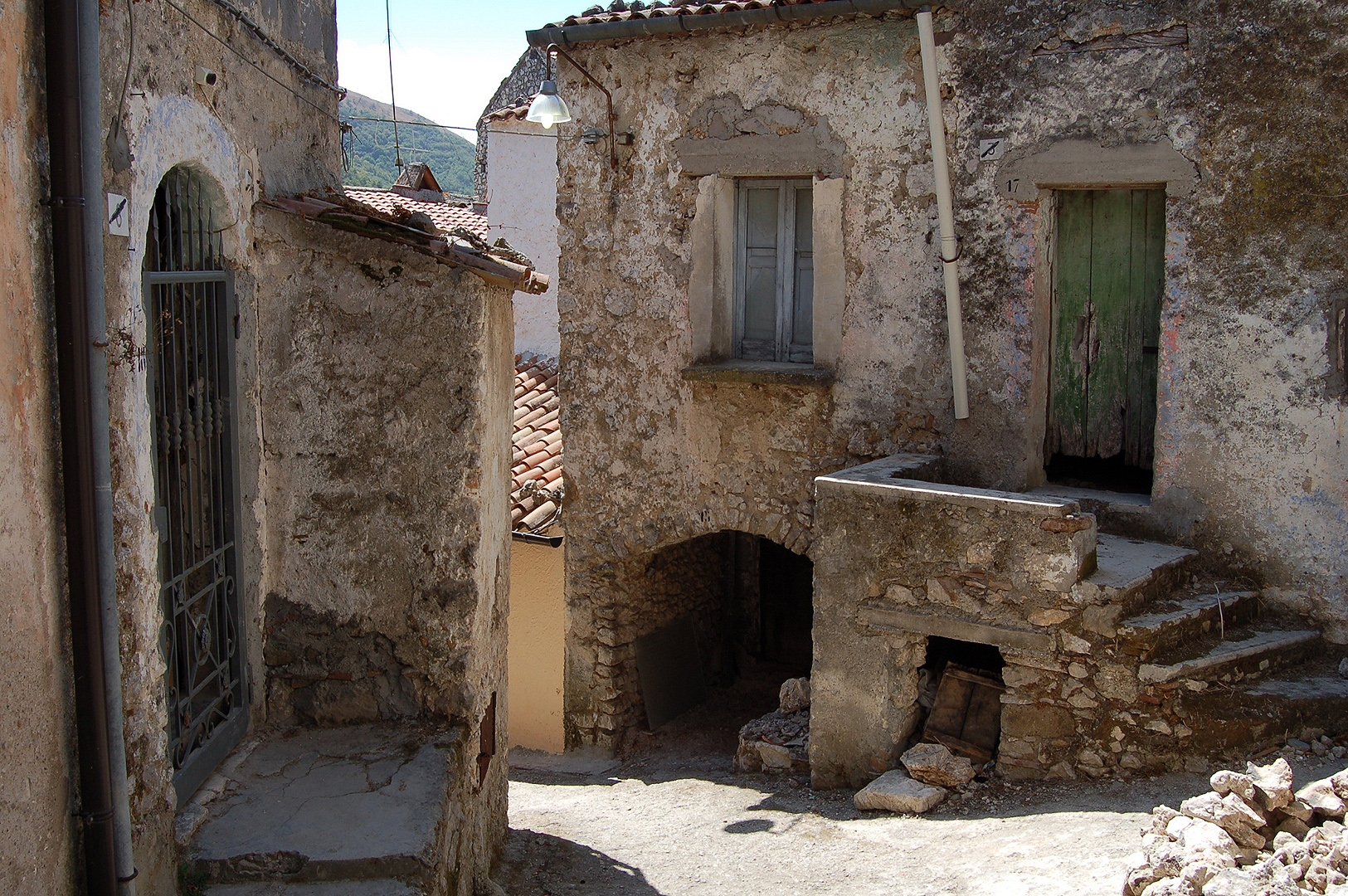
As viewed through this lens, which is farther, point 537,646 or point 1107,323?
point 537,646

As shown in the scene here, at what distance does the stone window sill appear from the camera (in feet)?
25.3

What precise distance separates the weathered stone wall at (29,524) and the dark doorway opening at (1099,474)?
611 centimetres

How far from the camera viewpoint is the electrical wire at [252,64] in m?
3.69

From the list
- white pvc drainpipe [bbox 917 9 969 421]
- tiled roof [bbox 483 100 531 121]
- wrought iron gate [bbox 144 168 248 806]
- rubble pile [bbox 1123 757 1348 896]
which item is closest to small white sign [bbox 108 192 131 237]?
wrought iron gate [bbox 144 168 248 806]

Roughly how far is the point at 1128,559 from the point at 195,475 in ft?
15.7

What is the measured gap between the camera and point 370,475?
4551 millimetres

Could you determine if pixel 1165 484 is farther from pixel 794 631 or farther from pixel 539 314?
pixel 539 314

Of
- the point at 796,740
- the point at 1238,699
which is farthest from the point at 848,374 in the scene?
the point at 1238,699

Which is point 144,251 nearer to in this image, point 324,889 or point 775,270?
point 324,889

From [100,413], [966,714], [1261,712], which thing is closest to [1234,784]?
[1261,712]

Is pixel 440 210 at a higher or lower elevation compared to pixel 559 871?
higher

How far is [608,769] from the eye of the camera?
27.7 feet

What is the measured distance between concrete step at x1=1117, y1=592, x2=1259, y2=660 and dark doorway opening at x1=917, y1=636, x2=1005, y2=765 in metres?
0.92

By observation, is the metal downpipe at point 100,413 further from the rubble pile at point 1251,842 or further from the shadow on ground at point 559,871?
the rubble pile at point 1251,842
